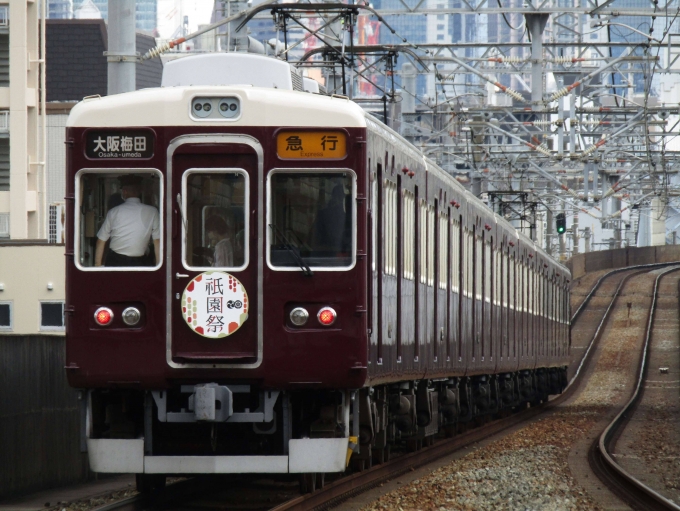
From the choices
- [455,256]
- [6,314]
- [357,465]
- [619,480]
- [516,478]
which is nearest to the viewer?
[357,465]

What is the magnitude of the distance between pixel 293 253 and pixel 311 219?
26 centimetres

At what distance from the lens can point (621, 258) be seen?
7350 centimetres

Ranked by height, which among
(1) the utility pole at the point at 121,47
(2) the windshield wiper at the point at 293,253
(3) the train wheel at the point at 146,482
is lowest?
(3) the train wheel at the point at 146,482

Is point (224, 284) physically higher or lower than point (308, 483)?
higher

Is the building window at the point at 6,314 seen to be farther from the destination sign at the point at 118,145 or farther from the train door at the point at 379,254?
the destination sign at the point at 118,145

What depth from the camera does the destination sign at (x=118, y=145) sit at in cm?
912

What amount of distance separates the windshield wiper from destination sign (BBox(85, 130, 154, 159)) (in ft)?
3.32

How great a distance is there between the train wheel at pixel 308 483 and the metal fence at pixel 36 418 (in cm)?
277

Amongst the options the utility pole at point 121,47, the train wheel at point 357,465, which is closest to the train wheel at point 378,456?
the train wheel at point 357,465

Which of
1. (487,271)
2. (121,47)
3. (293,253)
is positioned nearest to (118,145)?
(293,253)

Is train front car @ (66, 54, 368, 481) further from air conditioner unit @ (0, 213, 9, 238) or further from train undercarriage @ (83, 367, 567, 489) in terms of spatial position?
air conditioner unit @ (0, 213, 9, 238)

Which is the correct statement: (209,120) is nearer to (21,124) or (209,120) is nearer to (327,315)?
(327,315)

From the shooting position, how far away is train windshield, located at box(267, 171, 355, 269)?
9031mm

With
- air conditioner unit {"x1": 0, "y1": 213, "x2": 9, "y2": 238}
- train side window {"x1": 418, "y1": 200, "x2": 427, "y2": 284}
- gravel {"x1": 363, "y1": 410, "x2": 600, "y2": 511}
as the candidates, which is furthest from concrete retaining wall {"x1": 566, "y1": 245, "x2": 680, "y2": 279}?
train side window {"x1": 418, "y1": 200, "x2": 427, "y2": 284}
